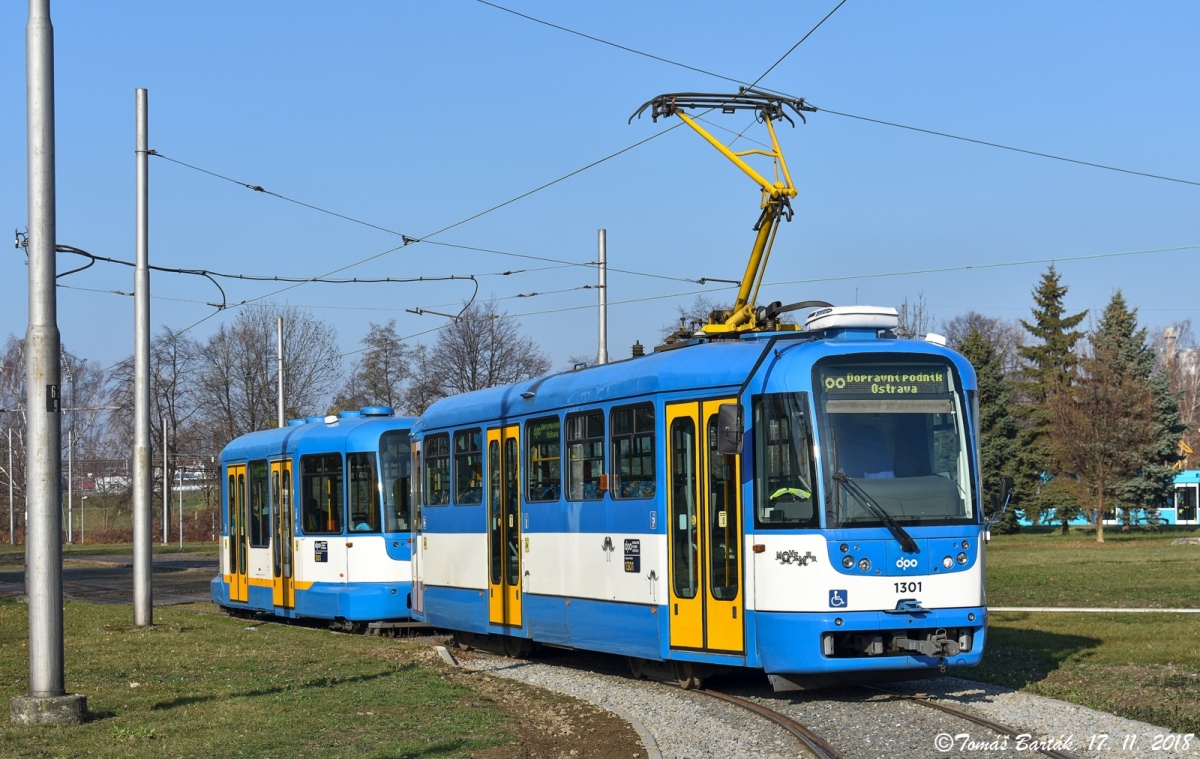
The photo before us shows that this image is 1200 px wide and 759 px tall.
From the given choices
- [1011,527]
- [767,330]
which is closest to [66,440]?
[1011,527]

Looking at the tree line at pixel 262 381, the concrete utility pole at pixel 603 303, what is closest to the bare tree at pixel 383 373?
the tree line at pixel 262 381

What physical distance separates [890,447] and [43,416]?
22.6 feet

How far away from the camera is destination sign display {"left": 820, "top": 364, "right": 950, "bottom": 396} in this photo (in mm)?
12125

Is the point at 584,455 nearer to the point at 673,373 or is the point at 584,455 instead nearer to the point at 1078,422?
the point at 673,373

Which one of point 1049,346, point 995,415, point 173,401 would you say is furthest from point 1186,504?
point 173,401

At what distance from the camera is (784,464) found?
479 inches

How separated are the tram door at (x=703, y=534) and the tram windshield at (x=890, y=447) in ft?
3.23

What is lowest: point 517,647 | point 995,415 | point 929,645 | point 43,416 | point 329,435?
point 517,647

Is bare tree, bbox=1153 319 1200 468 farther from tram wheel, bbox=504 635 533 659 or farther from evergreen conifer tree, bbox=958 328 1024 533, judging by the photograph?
tram wheel, bbox=504 635 533 659

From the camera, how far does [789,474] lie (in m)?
12.1

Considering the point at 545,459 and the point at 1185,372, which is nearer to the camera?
the point at 545,459

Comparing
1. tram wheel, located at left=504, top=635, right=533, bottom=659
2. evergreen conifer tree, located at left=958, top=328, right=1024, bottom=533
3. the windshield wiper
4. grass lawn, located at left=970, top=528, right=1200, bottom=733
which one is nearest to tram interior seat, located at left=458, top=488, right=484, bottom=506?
tram wheel, located at left=504, top=635, right=533, bottom=659

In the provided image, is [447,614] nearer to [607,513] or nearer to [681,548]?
[607,513]

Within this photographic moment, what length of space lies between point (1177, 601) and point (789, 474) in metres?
14.4
